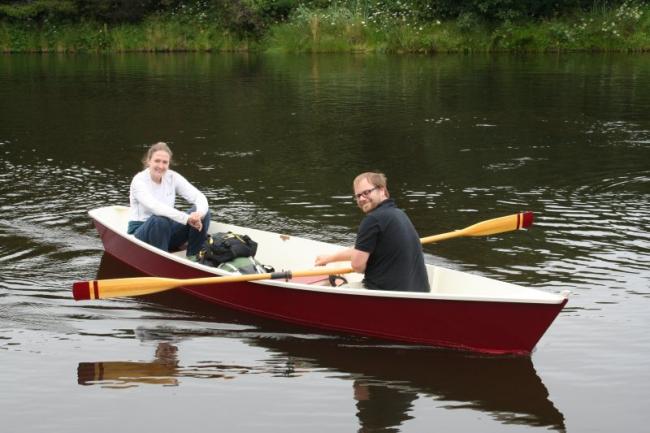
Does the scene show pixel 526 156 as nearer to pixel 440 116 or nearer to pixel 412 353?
pixel 440 116

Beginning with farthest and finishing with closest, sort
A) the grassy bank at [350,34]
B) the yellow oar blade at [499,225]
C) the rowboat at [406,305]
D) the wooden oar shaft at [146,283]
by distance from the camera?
the grassy bank at [350,34] → the yellow oar blade at [499,225] → the wooden oar shaft at [146,283] → the rowboat at [406,305]

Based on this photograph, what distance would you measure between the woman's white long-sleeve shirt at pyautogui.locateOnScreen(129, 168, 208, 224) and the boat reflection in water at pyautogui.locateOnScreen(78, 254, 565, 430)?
1.42m

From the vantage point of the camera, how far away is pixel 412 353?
775 cm

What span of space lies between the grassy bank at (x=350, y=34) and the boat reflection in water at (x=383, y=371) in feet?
87.6

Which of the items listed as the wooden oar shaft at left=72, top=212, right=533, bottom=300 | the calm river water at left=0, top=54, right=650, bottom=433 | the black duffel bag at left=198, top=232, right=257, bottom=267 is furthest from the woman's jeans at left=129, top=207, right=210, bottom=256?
the wooden oar shaft at left=72, top=212, right=533, bottom=300

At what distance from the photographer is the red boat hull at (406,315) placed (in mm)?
7316

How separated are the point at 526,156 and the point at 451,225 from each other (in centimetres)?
495

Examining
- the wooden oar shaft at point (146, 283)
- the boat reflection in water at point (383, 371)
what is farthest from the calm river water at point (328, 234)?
the wooden oar shaft at point (146, 283)

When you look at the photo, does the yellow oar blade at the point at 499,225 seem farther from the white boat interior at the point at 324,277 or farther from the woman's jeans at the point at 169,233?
the woman's jeans at the point at 169,233

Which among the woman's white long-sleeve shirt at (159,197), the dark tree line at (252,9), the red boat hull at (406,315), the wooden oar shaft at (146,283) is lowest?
the red boat hull at (406,315)

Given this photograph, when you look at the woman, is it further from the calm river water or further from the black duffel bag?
the calm river water

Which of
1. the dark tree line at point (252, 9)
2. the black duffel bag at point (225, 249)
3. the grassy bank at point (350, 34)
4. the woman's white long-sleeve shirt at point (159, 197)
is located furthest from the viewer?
the dark tree line at point (252, 9)

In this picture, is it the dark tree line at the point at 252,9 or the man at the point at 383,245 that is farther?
the dark tree line at the point at 252,9

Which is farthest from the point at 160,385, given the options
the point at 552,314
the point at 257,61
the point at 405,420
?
the point at 257,61
